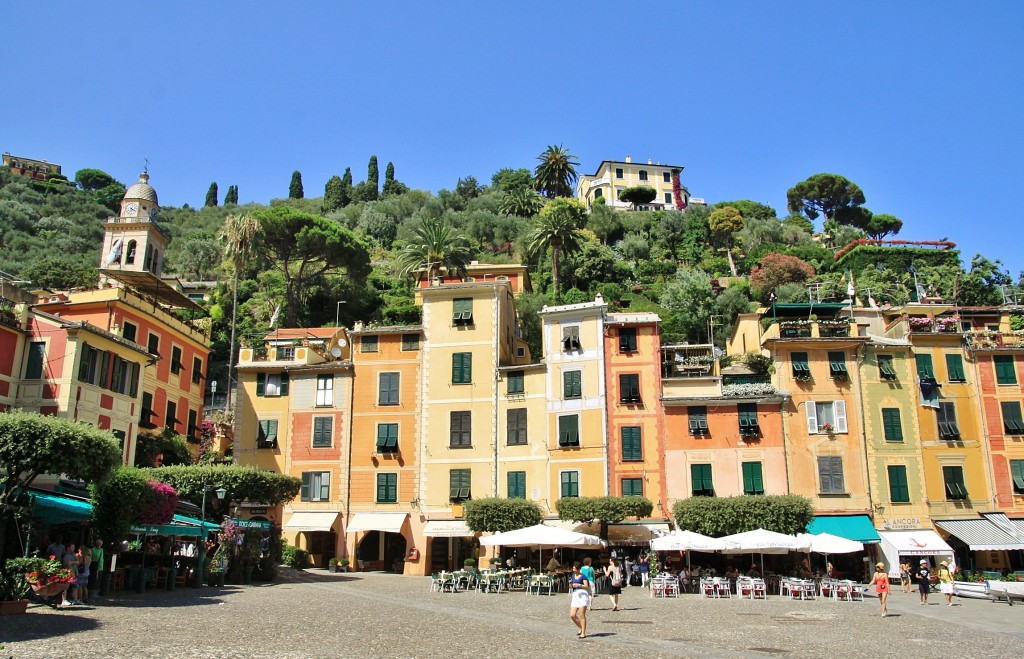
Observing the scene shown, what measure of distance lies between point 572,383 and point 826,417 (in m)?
11.9

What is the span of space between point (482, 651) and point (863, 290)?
6301cm

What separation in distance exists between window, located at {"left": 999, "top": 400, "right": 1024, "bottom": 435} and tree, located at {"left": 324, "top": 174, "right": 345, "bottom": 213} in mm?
108640

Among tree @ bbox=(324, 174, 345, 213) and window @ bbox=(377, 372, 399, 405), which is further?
tree @ bbox=(324, 174, 345, 213)

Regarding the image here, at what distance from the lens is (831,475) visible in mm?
38625

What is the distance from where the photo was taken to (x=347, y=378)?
43406 millimetres

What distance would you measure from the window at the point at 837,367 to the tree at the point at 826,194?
283ft

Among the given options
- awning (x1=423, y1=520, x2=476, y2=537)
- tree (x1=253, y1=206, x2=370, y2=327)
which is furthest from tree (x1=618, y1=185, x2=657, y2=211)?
awning (x1=423, y1=520, x2=476, y2=537)

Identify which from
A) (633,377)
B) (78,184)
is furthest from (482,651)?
(78,184)

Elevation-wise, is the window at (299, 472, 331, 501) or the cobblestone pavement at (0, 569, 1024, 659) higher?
the window at (299, 472, 331, 501)

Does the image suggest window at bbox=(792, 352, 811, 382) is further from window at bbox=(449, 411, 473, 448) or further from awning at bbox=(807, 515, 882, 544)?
window at bbox=(449, 411, 473, 448)

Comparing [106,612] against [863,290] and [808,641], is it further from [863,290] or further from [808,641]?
[863,290]

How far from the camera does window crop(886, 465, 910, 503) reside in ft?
126

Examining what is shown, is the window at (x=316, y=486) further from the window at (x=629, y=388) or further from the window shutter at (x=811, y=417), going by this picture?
the window shutter at (x=811, y=417)

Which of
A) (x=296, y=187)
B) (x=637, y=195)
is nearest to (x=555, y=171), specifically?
(x=637, y=195)
